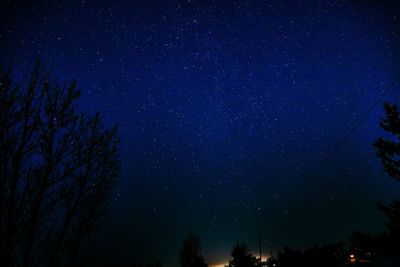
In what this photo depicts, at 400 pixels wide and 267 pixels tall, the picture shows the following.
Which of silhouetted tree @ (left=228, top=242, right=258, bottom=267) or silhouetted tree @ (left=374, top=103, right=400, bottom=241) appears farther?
silhouetted tree @ (left=228, top=242, right=258, bottom=267)

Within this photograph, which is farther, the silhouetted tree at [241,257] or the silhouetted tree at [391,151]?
the silhouetted tree at [241,257]

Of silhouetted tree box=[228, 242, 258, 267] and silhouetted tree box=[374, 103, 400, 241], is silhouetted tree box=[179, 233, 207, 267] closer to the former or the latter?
silhouetted tree box=[228, 242, 258, 267]

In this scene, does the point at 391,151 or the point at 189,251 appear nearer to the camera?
the point at 391,151

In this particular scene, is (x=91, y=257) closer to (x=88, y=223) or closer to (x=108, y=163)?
(x=88, y=223)

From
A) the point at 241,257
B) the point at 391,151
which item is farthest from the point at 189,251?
the point at 391,151

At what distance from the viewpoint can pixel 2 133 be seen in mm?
5449

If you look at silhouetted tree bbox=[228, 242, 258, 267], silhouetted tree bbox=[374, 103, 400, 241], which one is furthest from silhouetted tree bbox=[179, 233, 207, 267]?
silhouetted tree bbox=[374, 103, 400, 241]

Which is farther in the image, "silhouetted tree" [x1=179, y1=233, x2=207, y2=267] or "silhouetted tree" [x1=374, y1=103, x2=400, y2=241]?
"silhouetted tree" [x1=179, y1=233, x2=207, y2=267]

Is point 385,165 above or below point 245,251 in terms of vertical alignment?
above

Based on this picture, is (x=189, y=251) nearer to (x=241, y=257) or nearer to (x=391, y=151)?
(x=241, y=257)

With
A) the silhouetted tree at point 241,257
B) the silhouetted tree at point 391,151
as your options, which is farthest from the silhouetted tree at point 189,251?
the silhouetted tree at point 391,151

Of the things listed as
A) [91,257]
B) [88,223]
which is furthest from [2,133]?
[91,257]

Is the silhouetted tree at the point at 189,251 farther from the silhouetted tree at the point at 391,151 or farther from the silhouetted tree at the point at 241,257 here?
the silhouetted tree at the point at 391,151

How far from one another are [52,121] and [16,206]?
1848 mm
